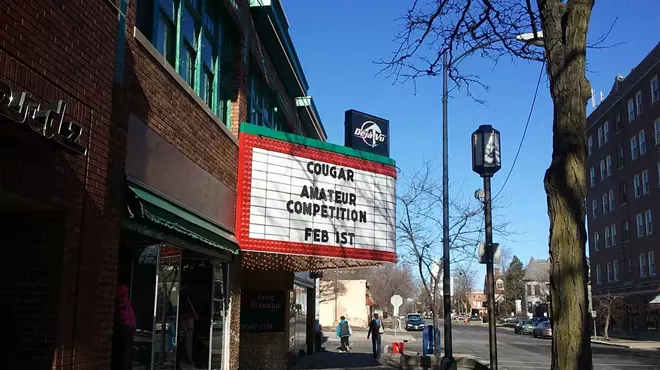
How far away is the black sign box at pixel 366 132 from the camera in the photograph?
1555 cm

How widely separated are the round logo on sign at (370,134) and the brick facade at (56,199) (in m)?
9.63

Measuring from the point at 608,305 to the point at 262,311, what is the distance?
37100mm

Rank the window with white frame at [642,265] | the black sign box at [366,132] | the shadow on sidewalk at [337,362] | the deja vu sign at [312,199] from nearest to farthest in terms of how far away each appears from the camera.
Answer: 1. the deja vu sign at [312,199]
2. the black sign box at [366,132]
3. the shadow on sidewalk at [337,362]
4. the window with white frame at [642,265]

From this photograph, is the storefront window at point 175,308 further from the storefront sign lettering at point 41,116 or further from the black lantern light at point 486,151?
the black lantern light at point 486,151

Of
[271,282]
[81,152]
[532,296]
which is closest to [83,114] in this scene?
[81,152]

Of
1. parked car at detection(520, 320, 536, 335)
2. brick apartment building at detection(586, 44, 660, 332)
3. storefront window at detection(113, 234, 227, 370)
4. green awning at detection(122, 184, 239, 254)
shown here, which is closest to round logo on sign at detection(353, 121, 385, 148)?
storefront window at detection(113, 234, 227, 370)

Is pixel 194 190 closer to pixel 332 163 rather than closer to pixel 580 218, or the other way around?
pixel 332 163

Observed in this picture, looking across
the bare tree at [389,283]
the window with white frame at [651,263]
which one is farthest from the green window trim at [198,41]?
the bare tree at [389,283]

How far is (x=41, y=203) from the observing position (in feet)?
17.8

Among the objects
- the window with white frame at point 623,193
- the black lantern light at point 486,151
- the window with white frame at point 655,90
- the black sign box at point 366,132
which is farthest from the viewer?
the window with white frame at point 623,193

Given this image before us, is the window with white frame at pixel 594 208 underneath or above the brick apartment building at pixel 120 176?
above

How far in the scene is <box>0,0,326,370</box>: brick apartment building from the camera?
17.6ft

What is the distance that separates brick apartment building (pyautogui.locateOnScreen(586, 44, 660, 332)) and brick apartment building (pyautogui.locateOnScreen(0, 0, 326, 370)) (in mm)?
39733

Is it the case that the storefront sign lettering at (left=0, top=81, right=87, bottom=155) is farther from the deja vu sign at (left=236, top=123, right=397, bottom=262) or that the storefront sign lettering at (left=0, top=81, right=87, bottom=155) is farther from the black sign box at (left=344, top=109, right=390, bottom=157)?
the black sign box at (left=344, top=109, right=390, bottom=157)
